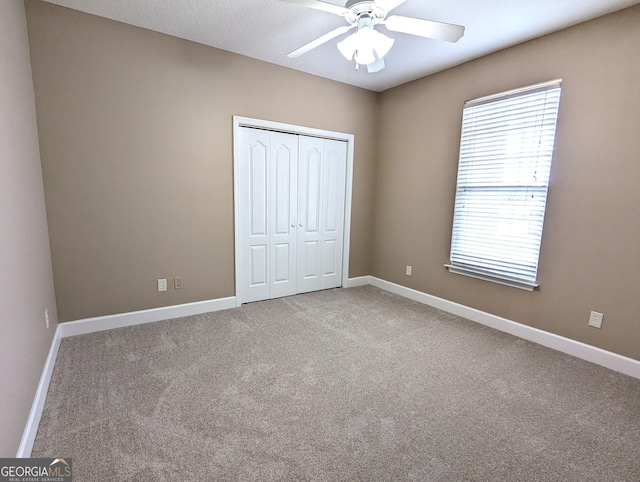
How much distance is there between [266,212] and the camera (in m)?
3.74

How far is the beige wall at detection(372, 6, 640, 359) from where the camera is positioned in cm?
234

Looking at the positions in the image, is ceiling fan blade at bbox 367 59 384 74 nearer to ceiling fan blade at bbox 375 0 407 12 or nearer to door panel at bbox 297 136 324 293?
ceiling fan blade at bbox 375 0 407 12

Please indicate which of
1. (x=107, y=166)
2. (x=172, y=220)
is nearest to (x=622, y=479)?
(x=172, y=220)

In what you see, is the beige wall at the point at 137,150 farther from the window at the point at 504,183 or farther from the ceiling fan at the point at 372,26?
the window at the point at 504,183

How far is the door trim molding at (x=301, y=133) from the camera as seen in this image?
3.42 metres

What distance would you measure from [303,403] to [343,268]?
8.72 feet

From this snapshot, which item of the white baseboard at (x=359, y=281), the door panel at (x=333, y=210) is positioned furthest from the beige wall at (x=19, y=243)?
the white baseboard at (x=359, y=281)

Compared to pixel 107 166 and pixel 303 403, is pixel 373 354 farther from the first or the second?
pixel 107 166

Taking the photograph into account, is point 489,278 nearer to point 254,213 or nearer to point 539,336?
point 539,336

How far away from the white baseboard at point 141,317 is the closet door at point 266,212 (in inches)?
12.8

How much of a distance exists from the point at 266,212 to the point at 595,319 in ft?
11.0

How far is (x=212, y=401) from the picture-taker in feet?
6.46

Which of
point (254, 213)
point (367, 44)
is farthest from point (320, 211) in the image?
point (367, 44)

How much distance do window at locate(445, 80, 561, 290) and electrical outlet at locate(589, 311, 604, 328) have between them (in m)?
0.48
